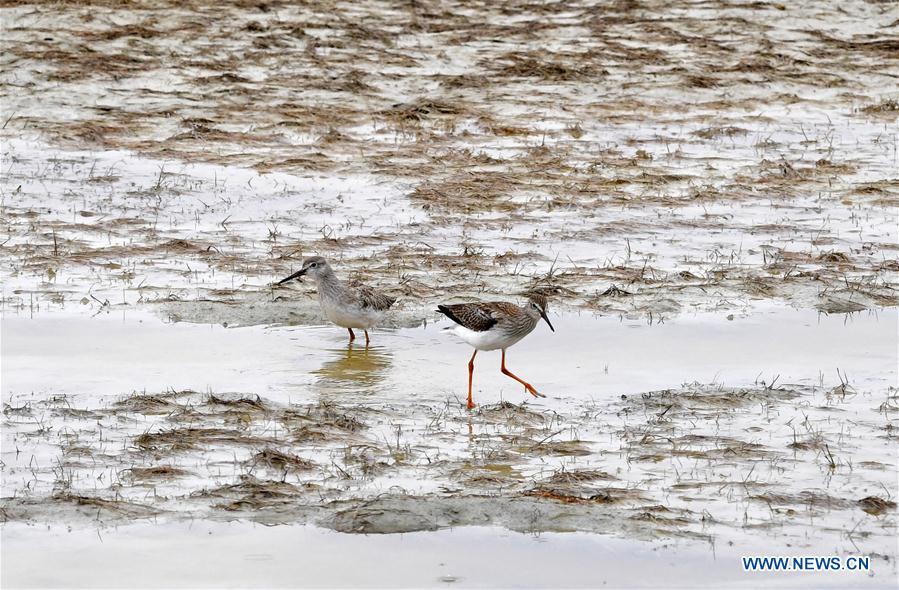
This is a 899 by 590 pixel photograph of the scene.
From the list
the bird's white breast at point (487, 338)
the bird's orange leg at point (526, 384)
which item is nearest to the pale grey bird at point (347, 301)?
the bird's white breast at point (487, 338)

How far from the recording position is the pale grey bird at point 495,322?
1125 centimetres

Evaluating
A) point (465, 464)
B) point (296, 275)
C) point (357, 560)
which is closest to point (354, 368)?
point (296, 275)

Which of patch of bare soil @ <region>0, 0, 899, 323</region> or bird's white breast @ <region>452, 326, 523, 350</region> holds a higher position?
bird's white breast @ <region>452, 326, 523, 350</region>

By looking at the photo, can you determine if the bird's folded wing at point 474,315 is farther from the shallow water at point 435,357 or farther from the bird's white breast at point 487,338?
the shallow water at point 435,357

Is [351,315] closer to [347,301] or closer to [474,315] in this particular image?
[347,301]

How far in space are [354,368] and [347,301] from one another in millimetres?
703

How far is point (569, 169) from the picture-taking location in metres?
17.6

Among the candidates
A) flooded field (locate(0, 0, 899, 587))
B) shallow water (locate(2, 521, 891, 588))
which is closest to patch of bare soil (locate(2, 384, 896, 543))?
flooded field (locate(0, 0, 899, 587))

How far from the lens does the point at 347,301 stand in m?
12.4

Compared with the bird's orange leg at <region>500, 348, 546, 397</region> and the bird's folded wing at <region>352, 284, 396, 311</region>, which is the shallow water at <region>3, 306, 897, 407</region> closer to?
the bird's orange leg at <region>500, 348, 546, 397</region>

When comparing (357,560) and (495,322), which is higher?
(357,560)

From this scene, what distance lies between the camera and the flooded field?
824 centimetres

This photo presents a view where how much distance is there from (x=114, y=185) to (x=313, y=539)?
30.8 feet

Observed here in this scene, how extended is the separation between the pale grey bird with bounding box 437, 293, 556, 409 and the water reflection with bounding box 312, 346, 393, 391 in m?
0.74
